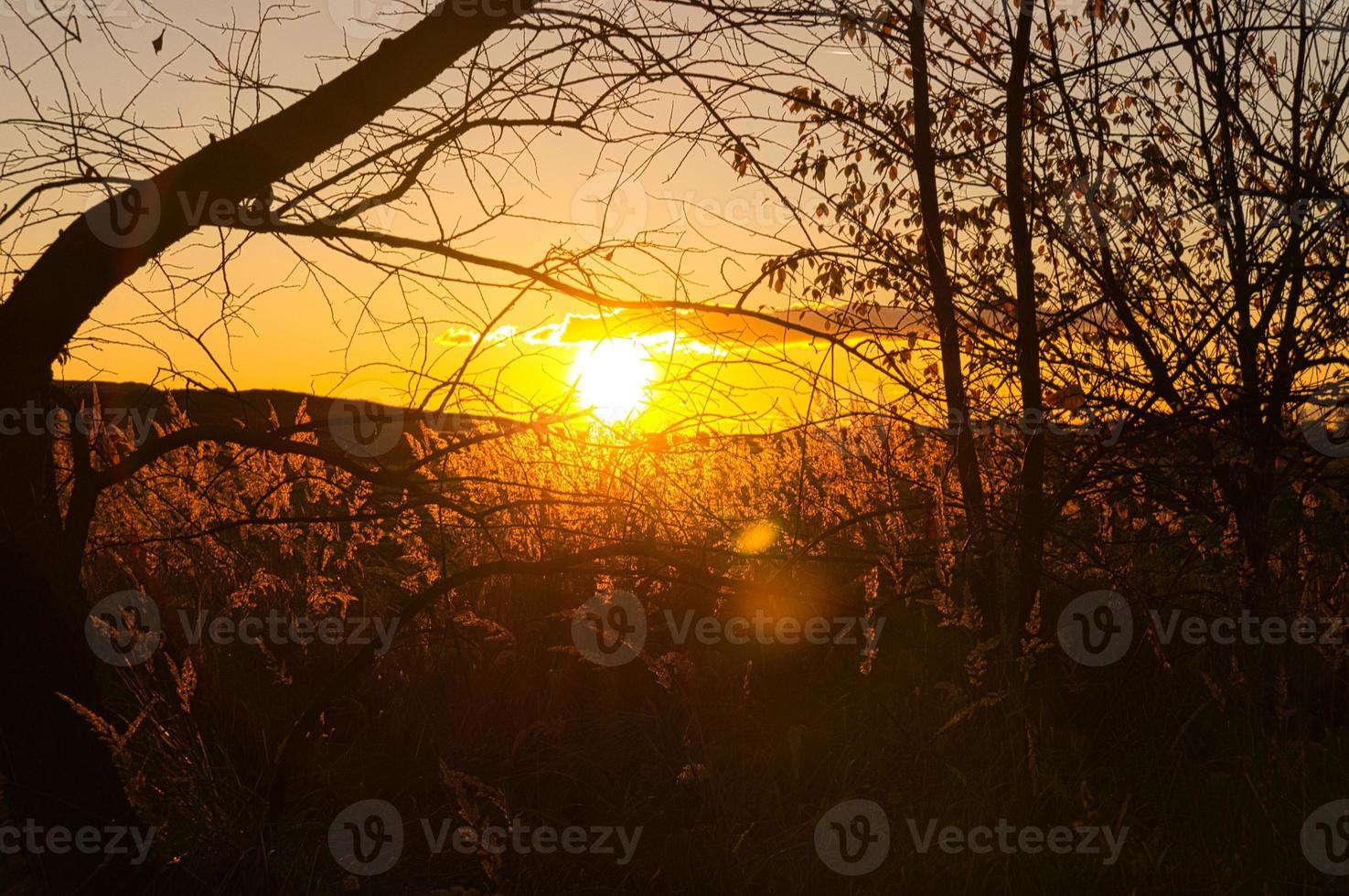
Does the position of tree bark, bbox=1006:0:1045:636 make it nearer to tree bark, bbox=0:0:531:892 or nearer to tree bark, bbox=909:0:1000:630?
tree bark, bbox=909:0:1000:630

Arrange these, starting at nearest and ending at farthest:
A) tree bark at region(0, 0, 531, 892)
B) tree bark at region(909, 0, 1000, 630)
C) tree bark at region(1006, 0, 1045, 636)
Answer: tree bark at region(0, 0, 531, 892), tree bark at region(1006, 0, 1045, 636), tree bark at region(909, 0, 1000, 630)

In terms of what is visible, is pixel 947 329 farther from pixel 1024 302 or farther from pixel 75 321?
pixel 75 321

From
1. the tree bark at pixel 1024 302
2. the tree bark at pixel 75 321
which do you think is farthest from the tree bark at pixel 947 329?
the tree bark at pixel 75 321

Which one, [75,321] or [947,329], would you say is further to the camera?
[947,329]

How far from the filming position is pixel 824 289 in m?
4.11

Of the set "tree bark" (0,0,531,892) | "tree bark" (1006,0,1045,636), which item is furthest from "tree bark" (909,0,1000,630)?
"tree bark" (0,0,531,892)

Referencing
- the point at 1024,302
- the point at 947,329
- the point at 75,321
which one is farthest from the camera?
the point at 947,329

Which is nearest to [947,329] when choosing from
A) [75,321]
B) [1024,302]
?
[1024,302]

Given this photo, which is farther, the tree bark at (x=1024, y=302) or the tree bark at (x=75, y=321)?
the tree bark at (x=1024, y=302)

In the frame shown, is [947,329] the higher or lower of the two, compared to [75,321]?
higher

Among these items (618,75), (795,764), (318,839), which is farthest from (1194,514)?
(318,839)

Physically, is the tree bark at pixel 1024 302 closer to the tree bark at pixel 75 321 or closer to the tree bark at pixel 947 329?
the tree bark at pixel 947 329

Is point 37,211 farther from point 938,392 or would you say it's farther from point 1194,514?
point 1194,514

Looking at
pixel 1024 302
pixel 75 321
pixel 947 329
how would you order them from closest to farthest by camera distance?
1. pixel 75 321
2. pixel 1024 302
3. pixel 947 329
